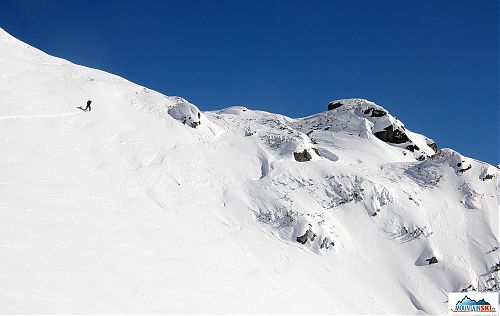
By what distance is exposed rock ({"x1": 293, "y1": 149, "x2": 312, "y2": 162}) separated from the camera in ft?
78.5

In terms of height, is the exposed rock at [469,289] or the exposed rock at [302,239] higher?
the exposed rock at [302,239]

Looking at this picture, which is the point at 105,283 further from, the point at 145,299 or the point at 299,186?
the point at 299,186

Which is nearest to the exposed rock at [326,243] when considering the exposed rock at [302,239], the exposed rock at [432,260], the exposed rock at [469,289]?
the exposed rock at [302,239]

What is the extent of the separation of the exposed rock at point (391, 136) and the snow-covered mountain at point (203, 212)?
15.7 feet

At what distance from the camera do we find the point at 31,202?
12586 millimetres

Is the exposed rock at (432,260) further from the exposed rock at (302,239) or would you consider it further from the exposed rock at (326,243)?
the exposed rock at (302,239)

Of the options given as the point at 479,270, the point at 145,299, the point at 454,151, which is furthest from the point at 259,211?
the point at 454,151

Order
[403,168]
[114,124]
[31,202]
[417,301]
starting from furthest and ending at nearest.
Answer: [403,168], [114,124], [417,301], [31,202]

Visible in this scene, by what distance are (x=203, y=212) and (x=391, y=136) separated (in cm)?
2240

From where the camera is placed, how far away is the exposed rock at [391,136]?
112 feet

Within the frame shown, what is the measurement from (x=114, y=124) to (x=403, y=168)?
17477 millimetres

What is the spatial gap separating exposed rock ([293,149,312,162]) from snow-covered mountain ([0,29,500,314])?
0.19 meters

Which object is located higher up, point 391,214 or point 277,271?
point 391,214

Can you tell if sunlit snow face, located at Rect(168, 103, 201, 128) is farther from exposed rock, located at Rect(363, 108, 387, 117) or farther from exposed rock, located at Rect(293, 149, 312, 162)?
exposed rock, located at Rect(363, 108, 387, 117)
